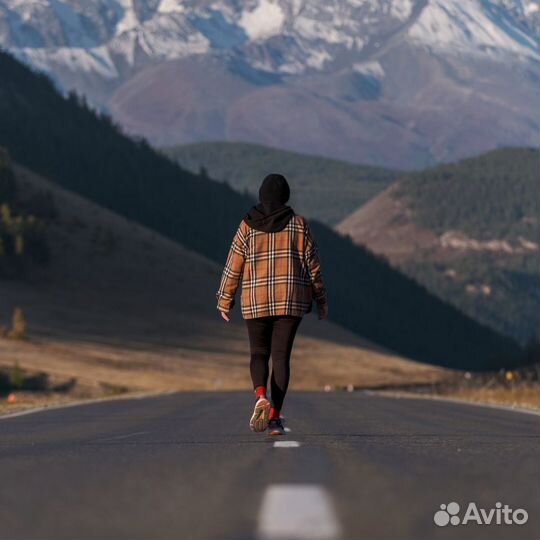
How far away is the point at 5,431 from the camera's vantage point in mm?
16688

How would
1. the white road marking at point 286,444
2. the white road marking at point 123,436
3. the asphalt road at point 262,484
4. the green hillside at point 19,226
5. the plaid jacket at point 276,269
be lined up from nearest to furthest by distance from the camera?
the asphalt road at point 262,484, the white road marking at point 286,444, the plaid jacket at point 276,269, the white road marking at point 123,436, the green hillside at point 19,226

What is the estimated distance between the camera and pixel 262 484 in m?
9.20

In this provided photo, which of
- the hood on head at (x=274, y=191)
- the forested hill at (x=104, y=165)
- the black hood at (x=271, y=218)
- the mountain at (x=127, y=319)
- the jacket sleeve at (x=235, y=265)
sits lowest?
the mountain at (x=127, y=319)

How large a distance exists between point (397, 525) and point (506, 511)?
32.8 inches

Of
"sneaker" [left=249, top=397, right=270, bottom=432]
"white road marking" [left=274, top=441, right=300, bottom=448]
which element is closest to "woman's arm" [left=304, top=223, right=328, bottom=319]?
"sneaker" [left=249, top=397, right=270, bottom=432]

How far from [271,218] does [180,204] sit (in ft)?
456

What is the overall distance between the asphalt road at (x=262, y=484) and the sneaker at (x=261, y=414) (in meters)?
0.13

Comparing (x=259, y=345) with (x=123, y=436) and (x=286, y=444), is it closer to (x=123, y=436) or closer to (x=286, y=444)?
(x=286, y=444)

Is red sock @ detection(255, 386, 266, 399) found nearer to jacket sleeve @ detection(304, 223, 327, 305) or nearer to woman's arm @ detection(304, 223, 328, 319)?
woman's arm @ detection(304, 223, 328, 319)

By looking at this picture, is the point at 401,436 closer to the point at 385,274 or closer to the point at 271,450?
the point at 271,450

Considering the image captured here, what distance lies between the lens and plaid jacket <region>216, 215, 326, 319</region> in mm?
13914

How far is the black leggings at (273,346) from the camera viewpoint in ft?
45.9

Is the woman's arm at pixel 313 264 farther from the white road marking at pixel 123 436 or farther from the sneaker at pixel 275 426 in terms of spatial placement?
the white road marking at pixel 123 436

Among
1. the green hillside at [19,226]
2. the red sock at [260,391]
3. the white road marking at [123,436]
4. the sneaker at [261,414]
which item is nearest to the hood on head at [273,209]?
the red sock at [260,391]
